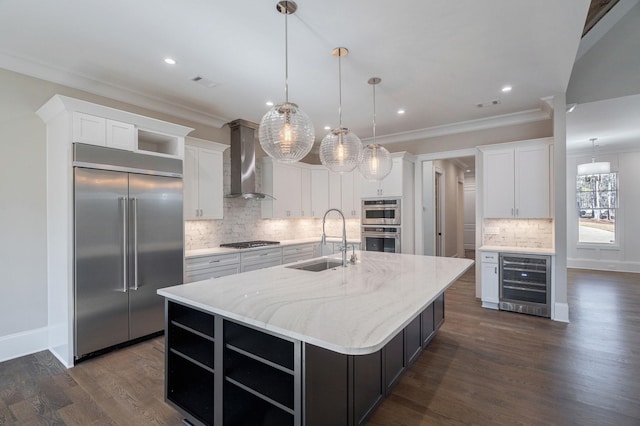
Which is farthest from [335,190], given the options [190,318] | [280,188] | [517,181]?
[190,318]

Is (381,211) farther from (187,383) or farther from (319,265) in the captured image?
(187,383)

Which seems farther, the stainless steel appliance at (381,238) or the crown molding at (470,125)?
the stainless steel appliance at (381,238)

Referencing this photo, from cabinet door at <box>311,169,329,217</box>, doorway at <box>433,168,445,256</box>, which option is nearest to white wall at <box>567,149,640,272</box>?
doorway at <box>433,168,445,256</box>

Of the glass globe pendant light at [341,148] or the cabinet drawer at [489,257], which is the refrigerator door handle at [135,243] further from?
the cabinet drawer at [489,257]

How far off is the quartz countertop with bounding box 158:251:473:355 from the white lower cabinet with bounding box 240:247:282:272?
1.83 meters

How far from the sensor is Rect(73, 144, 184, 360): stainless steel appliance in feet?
9.66

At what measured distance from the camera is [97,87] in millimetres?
3510

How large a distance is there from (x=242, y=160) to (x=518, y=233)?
4.58m

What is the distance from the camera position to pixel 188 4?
2.21m

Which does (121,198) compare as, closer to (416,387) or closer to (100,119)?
(100,119)

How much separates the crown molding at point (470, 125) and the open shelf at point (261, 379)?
4.95 m

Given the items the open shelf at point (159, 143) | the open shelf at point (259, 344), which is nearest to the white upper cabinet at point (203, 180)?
the open shelf at point (159, 143)

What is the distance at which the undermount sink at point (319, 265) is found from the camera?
300 cm

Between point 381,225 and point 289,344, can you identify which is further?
point 381,225
